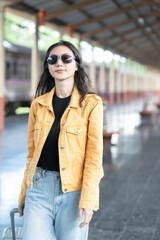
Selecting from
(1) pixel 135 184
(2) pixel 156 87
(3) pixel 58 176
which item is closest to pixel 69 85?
(3) pixel 58 176

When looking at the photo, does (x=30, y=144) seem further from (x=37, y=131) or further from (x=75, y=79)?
(x=75, y=79)

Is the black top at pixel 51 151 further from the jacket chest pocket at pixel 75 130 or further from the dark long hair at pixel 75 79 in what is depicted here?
the dark long hair at pixel 75 79

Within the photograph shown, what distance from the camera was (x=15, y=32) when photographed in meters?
15.4

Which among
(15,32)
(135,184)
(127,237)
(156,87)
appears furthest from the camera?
(156,87)

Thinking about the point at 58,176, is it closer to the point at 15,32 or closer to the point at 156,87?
the point at 15,32

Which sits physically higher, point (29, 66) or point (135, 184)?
point (29, 66)

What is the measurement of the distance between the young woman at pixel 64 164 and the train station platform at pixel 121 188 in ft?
5.05

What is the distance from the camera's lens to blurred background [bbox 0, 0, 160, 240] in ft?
13.2

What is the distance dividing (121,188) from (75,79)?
124 inches

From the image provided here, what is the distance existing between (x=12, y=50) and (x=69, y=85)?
13.9m

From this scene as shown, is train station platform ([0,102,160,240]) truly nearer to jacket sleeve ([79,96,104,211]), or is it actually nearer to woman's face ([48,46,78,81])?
jacket sleeve ([79,96,104,211])

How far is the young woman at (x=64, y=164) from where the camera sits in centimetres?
187

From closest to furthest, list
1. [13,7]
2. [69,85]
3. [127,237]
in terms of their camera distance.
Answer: [69,85] < [127,237] < [13,7]

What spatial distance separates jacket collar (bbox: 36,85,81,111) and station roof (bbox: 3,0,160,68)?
933 cm
